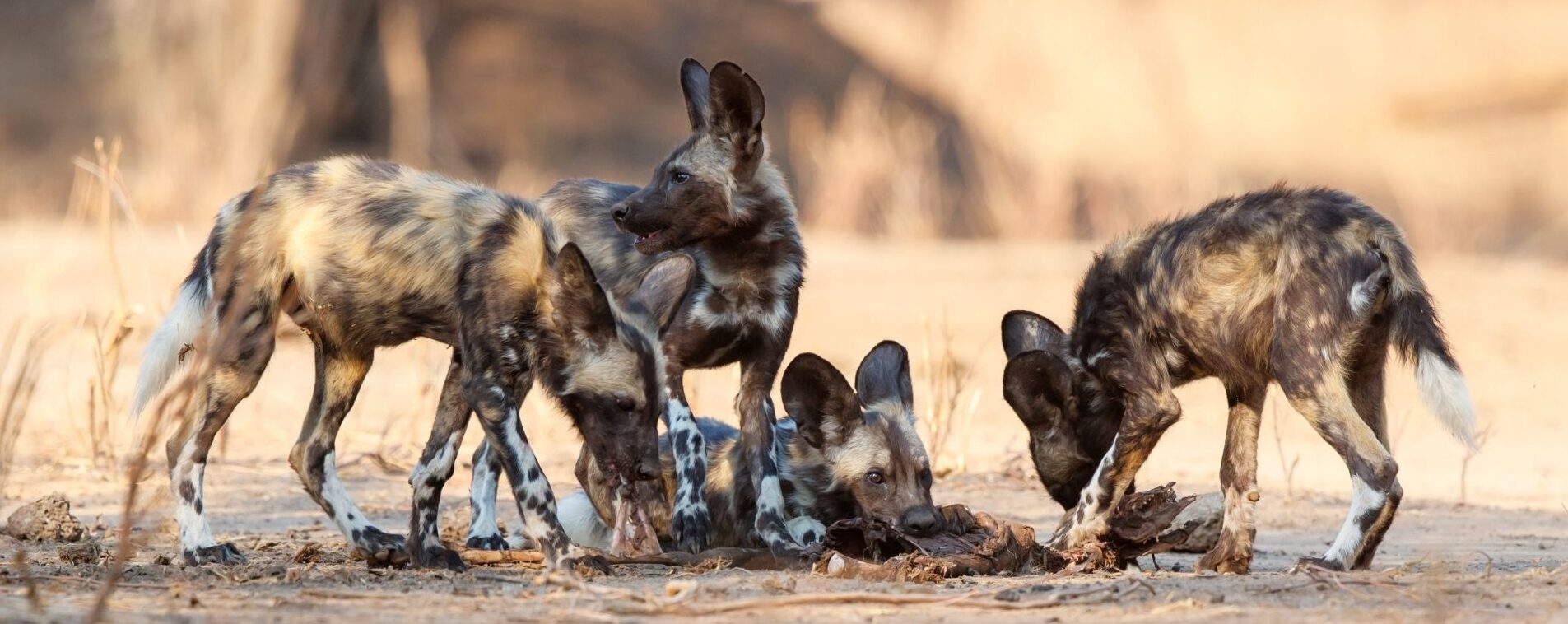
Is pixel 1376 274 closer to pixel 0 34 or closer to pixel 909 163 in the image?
pixel 909 163

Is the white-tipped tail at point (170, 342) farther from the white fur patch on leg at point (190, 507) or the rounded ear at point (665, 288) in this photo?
the rounded ear at point (665, 288)

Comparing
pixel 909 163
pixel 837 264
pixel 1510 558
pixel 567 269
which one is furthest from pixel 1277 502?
pixel 909 163

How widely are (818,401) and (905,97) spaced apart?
53.2 feet

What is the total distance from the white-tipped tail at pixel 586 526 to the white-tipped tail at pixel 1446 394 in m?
2.91

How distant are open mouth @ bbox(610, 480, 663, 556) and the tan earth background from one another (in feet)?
1.05

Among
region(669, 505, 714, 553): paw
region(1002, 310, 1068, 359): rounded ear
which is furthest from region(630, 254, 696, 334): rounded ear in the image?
region(1002, 310, 1068, 359): rounded ear

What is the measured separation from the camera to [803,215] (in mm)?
17891

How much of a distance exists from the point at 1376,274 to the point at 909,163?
483 inches

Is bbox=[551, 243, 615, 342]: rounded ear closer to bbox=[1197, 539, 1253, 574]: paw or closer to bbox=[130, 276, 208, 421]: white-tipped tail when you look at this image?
bbox=[130, 276, 208, 421]: white-tipped tail

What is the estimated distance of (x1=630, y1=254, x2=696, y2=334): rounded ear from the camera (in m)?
5.63

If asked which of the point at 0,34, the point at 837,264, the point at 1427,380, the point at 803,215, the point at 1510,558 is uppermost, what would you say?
the point at 0,34

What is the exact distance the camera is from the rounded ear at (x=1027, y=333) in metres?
6.55

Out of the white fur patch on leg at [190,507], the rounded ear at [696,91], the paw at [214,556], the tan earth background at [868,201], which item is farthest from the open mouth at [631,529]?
the rounded ear at [696,91]

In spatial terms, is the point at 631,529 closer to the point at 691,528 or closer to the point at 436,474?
the point at 691,528
